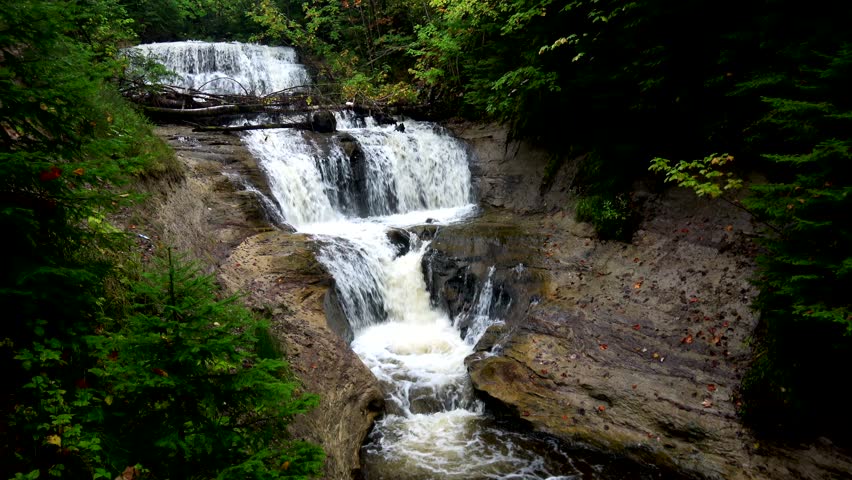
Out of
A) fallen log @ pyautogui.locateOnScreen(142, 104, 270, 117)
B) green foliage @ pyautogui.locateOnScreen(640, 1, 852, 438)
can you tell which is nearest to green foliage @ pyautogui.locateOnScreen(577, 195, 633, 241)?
green foliage @ pyautogui.locateOnScreen(640, 1, 852, 438)

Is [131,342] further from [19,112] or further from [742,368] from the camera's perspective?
[742,368]

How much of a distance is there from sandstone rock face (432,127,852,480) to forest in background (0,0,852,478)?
1.25ft

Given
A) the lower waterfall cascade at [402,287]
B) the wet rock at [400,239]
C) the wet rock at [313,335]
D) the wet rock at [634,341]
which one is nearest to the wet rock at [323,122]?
the lower waterfall cascade at [402,287]

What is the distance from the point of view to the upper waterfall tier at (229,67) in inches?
716

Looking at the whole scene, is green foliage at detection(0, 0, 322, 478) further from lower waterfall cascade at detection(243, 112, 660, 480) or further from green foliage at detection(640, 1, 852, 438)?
green foliage at detection(640, 1, 852, 438)

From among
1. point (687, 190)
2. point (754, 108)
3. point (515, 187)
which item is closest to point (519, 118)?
point (515, 187)

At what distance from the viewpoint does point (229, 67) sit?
19.0m

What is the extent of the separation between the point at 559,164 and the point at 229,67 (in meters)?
15.0

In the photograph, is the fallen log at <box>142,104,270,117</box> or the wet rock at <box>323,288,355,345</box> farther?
the fallen log at <box>142,104,270,117</box>

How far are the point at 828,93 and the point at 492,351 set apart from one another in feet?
17.7

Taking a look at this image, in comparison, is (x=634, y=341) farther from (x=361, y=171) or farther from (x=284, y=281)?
(x=361, y=171)

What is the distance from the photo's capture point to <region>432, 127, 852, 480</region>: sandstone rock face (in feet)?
18.4

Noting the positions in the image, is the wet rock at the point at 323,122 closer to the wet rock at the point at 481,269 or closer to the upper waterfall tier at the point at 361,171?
the upper waterfall tier at the point at 361,171

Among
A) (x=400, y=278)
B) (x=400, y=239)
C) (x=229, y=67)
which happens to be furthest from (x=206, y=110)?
(x=400, y=278)
